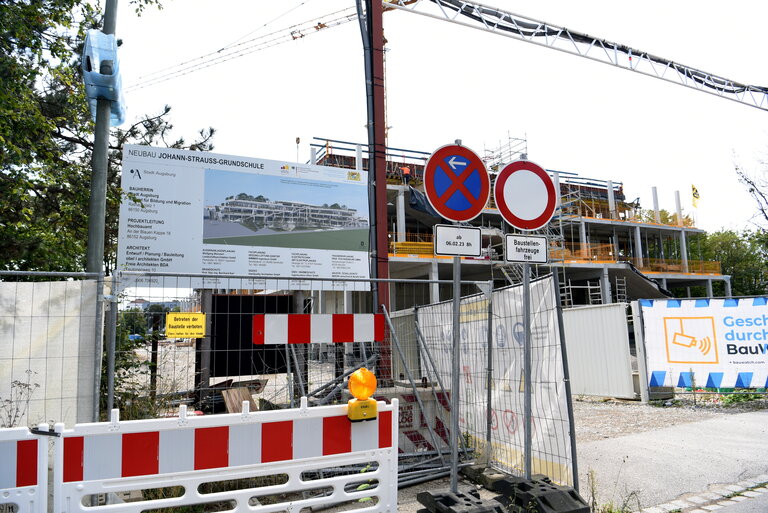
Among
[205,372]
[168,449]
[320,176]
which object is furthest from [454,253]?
[320,176]

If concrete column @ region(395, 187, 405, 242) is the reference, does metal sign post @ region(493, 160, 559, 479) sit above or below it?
below

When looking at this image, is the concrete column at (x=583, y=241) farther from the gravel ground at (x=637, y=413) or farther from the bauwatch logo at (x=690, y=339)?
the gravel ground at (x=637, y=413)

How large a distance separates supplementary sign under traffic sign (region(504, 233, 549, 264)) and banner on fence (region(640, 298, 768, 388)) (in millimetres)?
7481

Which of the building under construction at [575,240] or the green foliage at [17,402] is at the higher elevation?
the building under construction at [575,240]

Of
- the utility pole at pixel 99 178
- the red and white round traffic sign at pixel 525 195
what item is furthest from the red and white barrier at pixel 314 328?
the red and white round traffic sign at pixel 525 195

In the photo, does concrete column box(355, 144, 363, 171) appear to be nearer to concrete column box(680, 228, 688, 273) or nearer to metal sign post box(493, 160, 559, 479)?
metal sign post box(493, 160, 559, 479)

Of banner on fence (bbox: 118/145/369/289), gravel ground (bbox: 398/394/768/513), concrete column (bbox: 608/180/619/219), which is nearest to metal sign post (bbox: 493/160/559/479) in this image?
gravel ground (bbox: 398/394/768/513)

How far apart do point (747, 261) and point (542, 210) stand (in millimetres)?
68049

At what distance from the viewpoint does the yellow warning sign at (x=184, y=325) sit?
5281 mm

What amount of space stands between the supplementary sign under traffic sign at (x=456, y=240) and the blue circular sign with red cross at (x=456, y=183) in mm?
147

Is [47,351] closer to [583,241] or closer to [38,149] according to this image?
[38,149]

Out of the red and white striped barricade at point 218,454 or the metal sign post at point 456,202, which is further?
the metal sign post at point 456,202

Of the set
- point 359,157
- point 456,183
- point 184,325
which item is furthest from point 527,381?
point 359,157

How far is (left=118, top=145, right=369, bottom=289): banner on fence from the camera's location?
9.82m
